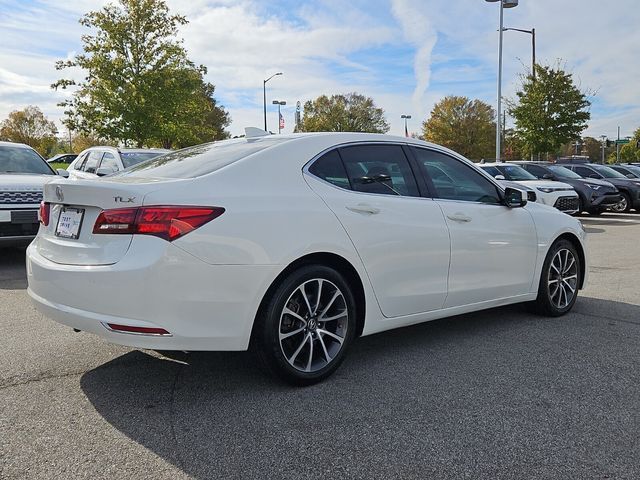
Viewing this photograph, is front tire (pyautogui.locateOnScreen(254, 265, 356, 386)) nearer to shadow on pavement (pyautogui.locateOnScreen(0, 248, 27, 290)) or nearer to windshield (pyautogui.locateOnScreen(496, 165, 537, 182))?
shadow on pavement (pyautogui.locateOnScreen(0, 248, 27, 290))

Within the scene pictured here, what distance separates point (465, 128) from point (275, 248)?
63.3 meters

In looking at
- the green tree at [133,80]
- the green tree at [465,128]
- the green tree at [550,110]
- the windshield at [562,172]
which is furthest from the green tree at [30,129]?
the windshield at [562,172]

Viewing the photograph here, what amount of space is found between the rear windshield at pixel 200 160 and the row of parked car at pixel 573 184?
423 inches

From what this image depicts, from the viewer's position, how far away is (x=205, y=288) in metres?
3.15

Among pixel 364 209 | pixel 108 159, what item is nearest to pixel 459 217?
pixel 364 209

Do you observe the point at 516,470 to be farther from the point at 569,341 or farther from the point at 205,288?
the point at 569,341

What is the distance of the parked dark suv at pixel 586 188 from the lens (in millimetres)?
16875

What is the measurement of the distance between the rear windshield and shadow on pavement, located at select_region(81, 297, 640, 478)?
1290mm

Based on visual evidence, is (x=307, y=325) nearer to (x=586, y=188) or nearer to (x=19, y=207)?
(x=19, y=207)

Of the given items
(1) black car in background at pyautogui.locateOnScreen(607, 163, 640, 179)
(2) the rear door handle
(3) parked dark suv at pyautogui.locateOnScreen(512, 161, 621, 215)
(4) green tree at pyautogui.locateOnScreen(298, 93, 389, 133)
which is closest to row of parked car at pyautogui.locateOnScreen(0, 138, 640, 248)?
(3) parked dark suv at pyautogui.locateOnScreen(512, 161, 621, 215)

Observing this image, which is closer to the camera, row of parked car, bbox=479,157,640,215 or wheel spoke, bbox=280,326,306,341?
wheel spoke, bbox=280,326,306,341

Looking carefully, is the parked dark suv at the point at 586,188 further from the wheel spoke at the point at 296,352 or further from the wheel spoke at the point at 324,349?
the wheel spoke at the point at 296,352

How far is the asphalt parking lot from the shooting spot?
8.76ft

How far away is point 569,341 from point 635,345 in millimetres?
468
